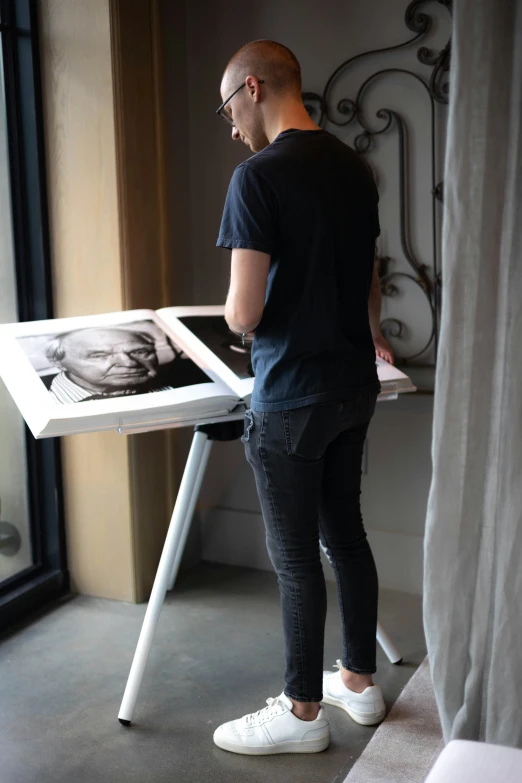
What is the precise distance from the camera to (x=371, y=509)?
293 centimetres

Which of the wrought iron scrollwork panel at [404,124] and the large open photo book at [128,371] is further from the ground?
the wrought iron scrollwork panel at [404,124]

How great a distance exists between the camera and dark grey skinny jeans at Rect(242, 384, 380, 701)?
1.81m

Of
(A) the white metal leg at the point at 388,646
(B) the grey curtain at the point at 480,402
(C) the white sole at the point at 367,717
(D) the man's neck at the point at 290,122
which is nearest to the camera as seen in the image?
(B) the grey curtain at the point at 480,402

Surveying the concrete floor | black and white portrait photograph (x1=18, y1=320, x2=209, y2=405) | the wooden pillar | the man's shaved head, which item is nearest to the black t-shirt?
the man's shaved head

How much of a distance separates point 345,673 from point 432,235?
1352 millimetres

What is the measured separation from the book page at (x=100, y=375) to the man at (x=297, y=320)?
0.24 metres

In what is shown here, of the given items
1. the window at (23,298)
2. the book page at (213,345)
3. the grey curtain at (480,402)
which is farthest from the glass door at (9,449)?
the grey curtain at (480,402)

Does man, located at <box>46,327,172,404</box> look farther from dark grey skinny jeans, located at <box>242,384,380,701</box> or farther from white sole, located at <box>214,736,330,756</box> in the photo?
white sole, located at <box>214,736,330,756</box>

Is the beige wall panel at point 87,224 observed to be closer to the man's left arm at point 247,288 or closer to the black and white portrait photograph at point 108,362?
the black and white portrait photograph at point 108,362

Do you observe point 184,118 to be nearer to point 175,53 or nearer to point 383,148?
point 175,53

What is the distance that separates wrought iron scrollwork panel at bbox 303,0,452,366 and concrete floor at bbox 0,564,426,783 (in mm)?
925

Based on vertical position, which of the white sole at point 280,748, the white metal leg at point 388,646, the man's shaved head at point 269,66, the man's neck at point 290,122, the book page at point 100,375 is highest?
the man's shaved head at point 269,66

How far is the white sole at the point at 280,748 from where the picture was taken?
2008mm

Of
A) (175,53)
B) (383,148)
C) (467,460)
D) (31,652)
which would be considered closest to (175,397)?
(467,460)
